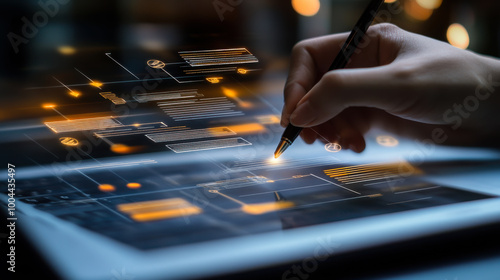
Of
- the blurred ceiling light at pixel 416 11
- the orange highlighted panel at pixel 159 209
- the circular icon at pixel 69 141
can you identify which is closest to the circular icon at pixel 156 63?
the circular icon at pixel 69 141

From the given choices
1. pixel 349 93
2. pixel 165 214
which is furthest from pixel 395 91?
pixel 165 214

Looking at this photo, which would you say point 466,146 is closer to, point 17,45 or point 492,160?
point 492,160

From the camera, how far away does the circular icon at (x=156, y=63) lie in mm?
670

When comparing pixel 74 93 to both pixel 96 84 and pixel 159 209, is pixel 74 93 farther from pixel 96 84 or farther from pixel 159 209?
pixel 159 209

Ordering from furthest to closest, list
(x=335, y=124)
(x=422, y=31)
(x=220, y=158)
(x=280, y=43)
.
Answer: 1. (x=422, y=31)
2. (x=280, y=43)
3. (x=335, y=124)
4. (x=220, y=158)

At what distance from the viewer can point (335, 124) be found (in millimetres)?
637

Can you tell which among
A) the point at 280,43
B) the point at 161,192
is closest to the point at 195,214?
the point at 161,192

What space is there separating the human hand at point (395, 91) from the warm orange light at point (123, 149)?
178mm

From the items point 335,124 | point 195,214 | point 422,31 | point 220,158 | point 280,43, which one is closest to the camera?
point 195,214

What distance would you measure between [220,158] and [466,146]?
0.35 metres

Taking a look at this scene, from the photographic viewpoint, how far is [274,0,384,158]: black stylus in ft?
1.80

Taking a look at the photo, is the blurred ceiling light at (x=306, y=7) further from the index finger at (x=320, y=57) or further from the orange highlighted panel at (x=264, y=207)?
the orange highlighted panel at (x=264, y=207)

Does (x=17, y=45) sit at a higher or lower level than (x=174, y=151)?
higher

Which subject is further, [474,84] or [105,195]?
[474,84]
